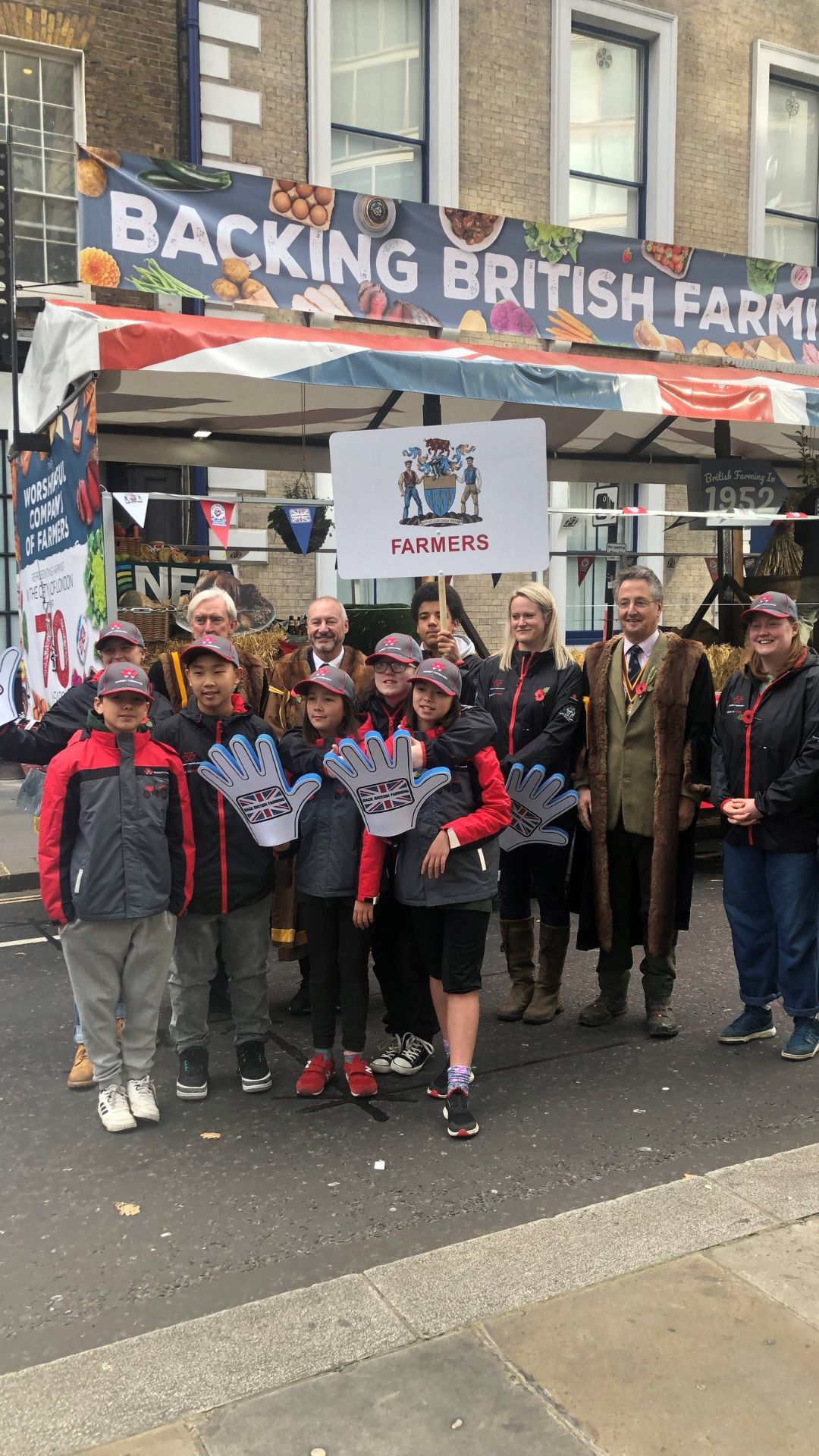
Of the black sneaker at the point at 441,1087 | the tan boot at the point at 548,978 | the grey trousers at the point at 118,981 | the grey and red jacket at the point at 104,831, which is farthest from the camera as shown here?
the tan boot at the point at 548,978

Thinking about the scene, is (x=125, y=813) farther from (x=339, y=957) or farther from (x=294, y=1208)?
(x=294, y=1208)

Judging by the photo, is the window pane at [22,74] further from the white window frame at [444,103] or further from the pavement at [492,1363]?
the pavement at [492,1363]

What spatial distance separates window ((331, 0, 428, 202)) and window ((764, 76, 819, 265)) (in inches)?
228

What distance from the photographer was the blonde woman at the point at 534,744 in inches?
194

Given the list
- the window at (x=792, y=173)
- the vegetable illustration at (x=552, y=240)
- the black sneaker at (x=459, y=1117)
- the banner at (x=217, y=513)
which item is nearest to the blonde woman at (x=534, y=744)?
the black sneaker at (x=459, y=1117)

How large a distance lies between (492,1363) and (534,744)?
266 cm

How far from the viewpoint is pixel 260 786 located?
418 centimetres

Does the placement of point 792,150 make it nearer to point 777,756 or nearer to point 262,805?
point 777,756

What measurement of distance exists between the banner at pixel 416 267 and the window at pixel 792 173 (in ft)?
23.3

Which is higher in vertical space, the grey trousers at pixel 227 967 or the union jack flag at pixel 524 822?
the union jack flag at pixel 524 822

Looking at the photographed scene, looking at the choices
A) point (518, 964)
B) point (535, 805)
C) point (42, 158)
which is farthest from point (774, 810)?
point (42, 158)

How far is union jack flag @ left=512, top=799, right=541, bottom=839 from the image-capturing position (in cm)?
486

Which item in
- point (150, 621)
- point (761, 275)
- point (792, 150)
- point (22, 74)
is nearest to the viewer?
point (150, 621)

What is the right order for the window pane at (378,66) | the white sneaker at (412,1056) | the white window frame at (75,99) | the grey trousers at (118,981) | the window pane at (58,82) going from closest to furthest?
the grey trousers at (118,981) < the white sneaker at (412,1056) < the white window frame at (75,99) < the window pane at (58,82) < the window pane at (378,66)
